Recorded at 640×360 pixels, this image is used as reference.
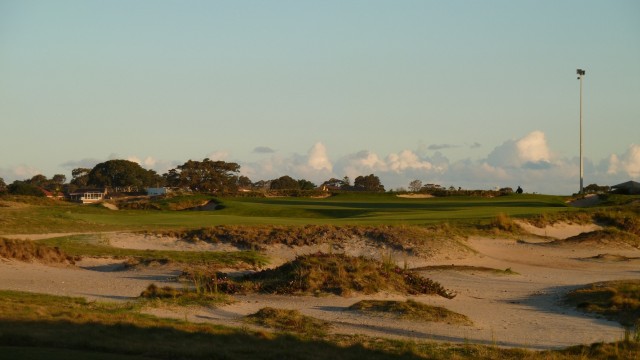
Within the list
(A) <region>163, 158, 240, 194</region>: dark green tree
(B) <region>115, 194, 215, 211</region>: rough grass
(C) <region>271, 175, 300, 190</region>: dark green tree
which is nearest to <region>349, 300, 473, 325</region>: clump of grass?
(B) <region>115, 194, 215, 211</region>: rough grass

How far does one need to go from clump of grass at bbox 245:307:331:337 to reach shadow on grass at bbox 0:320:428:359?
127cm

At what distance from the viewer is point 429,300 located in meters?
23.5

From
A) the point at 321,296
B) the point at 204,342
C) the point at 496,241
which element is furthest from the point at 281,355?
the point at 496,241

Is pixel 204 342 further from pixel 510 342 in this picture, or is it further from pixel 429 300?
pixel 429 300

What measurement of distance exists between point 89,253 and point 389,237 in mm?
11853

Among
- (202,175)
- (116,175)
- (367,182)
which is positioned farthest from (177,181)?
(367,182)

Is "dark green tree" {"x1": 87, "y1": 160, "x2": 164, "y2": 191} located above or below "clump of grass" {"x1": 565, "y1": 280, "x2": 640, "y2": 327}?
above

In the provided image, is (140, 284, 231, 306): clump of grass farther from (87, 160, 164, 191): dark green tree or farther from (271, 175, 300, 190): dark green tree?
(271, 175, 300, 190): dark green tree

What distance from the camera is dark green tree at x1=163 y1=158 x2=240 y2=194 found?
10381cm

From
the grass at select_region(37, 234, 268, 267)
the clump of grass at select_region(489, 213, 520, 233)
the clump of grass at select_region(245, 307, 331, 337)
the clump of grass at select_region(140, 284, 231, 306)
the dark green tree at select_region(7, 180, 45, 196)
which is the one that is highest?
the dark green tree at select_region(7, 180, 45, 196)

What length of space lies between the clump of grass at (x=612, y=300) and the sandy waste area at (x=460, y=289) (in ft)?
1.31

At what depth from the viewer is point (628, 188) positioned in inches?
3022

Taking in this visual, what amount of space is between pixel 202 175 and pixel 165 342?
90.3m

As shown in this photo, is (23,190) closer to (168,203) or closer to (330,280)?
(168,203)
